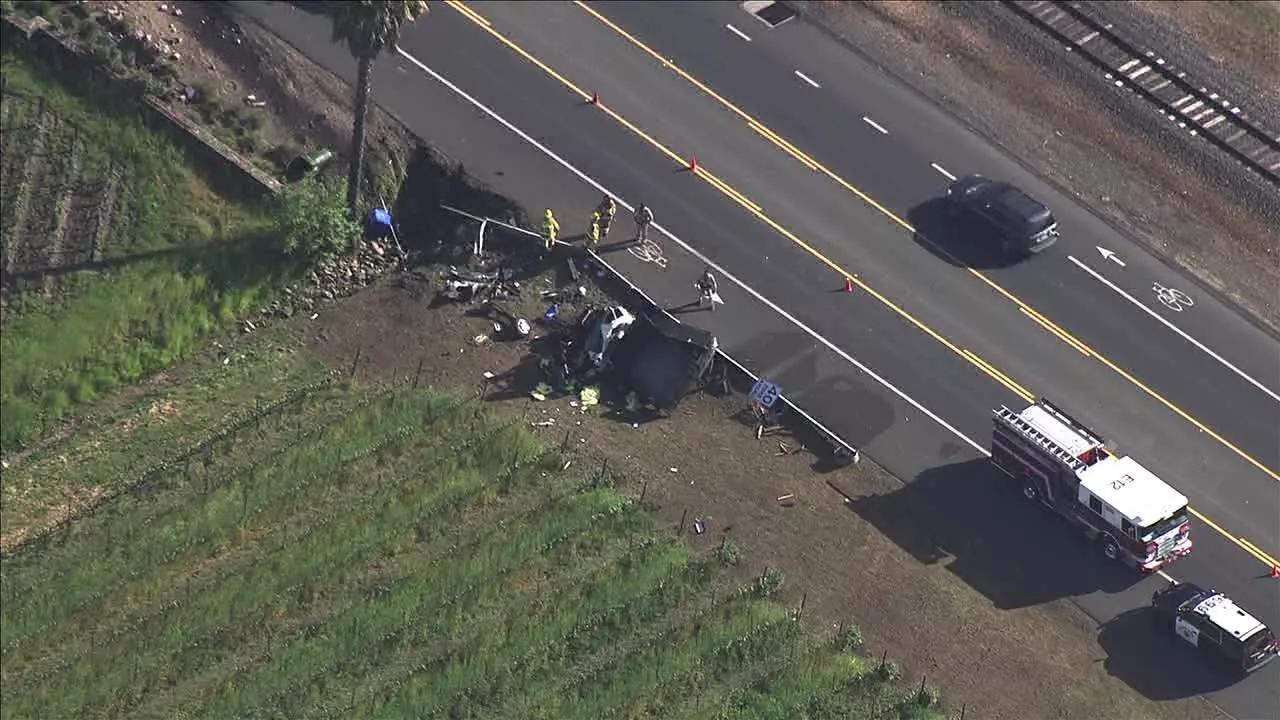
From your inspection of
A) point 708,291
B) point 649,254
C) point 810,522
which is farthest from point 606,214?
point 810,522

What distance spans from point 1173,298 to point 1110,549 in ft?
38.2

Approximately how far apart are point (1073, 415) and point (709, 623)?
14.6 m

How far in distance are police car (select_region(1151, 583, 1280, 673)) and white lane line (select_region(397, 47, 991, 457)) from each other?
8183mm

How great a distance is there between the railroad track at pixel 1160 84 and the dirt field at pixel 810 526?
66.1ft

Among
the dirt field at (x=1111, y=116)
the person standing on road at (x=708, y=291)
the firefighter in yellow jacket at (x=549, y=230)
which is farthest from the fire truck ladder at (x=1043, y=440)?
the firefighter in yellow jacket at (x=549, y=230)

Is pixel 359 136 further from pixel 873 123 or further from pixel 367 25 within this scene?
pixel 873 123

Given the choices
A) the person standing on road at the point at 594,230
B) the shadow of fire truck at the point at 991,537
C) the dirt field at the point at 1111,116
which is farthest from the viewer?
the dirt field at the point at 1111,116

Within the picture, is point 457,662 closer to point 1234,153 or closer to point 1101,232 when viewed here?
point 1101,232

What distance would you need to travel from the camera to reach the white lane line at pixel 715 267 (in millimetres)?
65562

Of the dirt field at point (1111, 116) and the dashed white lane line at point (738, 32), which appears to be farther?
the dashed white lane line at point (738, 32)

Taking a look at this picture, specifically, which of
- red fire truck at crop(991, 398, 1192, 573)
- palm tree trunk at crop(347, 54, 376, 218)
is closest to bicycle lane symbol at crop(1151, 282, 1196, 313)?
red fire truck at crop(991, 398, 1192, 573)

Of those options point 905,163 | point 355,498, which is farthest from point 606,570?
point 905,163

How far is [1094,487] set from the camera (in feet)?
199

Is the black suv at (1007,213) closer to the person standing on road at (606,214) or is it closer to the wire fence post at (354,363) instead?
the person standing on road at (606,214)
